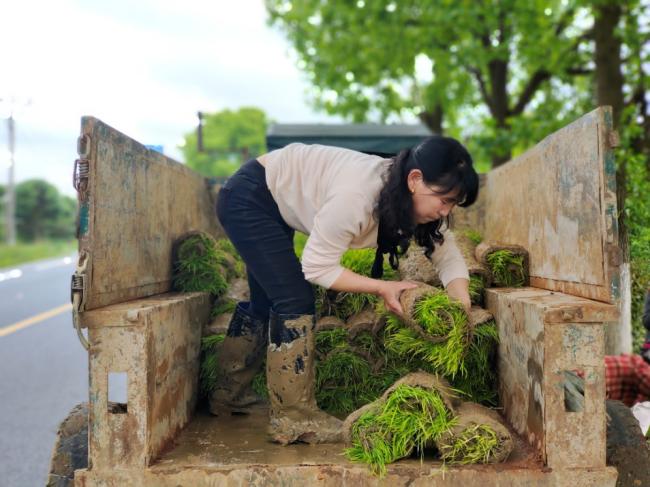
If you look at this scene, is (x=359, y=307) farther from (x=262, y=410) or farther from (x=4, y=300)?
(x=4, y=300)

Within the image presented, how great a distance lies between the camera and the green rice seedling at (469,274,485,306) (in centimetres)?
325

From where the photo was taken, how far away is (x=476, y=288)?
3.26 metres

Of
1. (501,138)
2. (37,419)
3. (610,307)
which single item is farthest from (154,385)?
(501,138)

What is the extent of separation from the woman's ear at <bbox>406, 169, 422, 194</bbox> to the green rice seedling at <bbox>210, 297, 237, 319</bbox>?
1.52 metres

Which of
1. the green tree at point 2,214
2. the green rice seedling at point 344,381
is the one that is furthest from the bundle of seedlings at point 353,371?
the green tree at point 2,214

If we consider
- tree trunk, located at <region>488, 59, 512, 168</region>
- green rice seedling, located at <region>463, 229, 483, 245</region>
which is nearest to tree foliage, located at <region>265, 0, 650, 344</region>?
tree trunk, located at <region>488, 59, 512, 168</region>

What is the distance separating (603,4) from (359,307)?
772 centimetres

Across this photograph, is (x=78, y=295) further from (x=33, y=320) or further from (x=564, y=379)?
(x=33, y=320)

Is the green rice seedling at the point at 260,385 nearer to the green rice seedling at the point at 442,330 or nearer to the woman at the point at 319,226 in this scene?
the woman at the point at 319,226

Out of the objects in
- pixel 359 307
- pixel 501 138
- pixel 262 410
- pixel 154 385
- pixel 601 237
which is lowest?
pixel 262 410

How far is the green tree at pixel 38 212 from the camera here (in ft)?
150

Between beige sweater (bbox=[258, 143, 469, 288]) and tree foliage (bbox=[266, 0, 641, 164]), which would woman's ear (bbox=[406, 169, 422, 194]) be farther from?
tree foliage (bbox=[266, 0, 641, 164])

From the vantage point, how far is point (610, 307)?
218cm

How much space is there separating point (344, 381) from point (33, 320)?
8036 millimetres
